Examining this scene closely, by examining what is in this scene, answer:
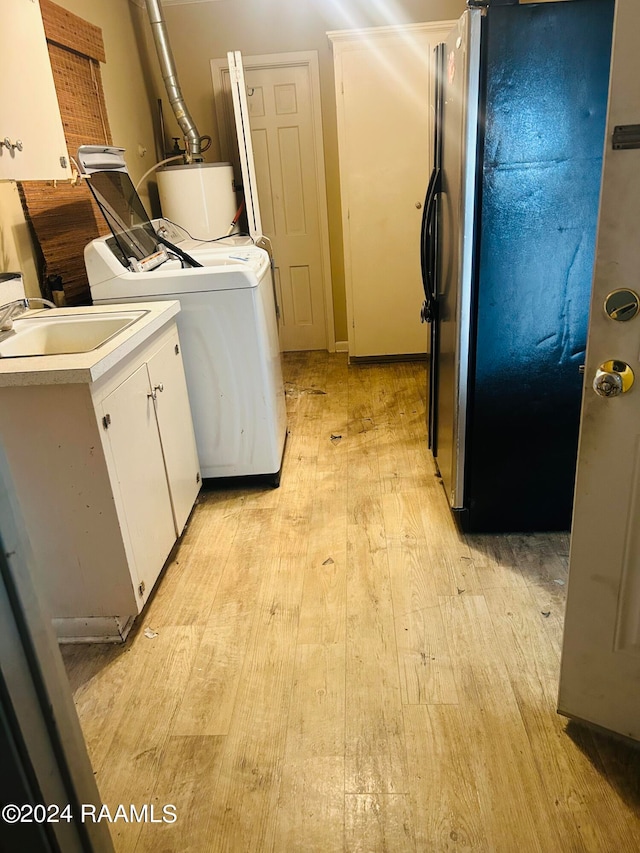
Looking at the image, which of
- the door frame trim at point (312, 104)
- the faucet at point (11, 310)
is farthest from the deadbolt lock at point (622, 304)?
the door frame trim at point (312, 104)

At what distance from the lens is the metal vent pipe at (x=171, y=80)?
3.80 metres

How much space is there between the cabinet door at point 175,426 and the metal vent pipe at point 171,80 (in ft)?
7.19

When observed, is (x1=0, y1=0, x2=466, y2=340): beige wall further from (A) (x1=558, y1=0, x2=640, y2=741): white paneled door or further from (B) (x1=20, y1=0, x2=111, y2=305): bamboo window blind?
(A) (x1=558, y1=0, x2=640, y2=741): white paneled door

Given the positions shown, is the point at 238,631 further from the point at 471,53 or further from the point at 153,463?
the point at 471,53

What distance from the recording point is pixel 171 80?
3992 millimetres

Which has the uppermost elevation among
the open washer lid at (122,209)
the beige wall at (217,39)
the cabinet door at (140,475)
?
the beige wall at (217,39)

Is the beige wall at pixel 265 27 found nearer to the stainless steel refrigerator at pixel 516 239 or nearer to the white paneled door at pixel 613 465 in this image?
the stainless steel refrigerator at pixel 516 239

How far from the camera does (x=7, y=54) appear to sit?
186 centimetres

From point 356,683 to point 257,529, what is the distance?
0.94m

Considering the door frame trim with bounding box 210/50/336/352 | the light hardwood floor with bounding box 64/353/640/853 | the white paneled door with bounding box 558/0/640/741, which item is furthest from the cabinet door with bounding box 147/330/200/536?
the door frame trim with bounding box 210/50/336/352

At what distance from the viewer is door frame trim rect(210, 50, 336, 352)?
169 inches

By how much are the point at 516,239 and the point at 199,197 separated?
249 centimetres

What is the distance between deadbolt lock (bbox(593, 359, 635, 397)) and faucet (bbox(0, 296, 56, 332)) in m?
1.83

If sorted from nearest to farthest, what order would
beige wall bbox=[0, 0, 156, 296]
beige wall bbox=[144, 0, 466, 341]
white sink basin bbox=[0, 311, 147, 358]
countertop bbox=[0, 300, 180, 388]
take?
countertop bbox=[0, 300, 180, 388] → white sink basin bbox=[0, 311, 147, 358] → beige wall bbox=[0, 0, 156, 296] → beige wall bbox=[144, 0, 466, 341]
